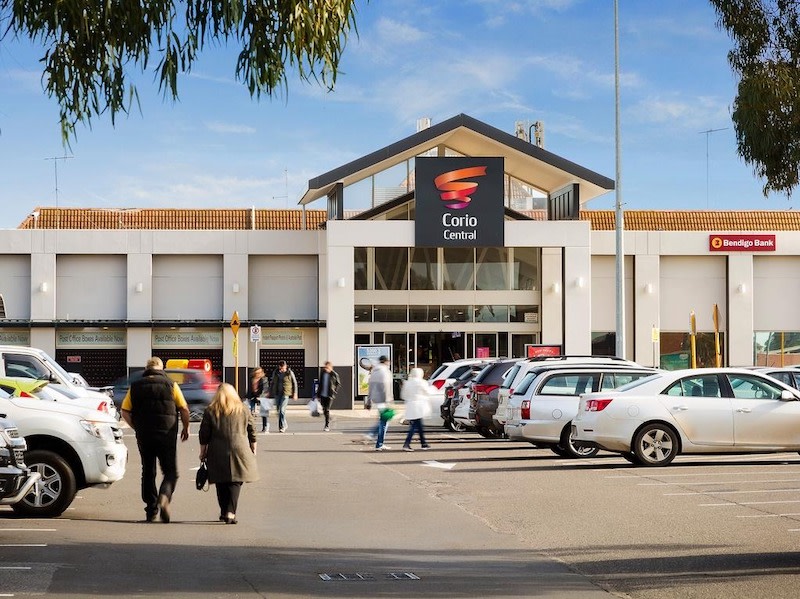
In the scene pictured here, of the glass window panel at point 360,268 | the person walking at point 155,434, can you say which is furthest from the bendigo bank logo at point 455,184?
the person walking at point 155,434

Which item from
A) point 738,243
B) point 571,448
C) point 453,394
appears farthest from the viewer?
point 738,243

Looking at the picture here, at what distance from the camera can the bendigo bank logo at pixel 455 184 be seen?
4312 cm

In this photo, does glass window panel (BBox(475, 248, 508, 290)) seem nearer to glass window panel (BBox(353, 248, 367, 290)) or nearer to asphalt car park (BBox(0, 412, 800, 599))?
glass window panel (BBox(353, 248, 367, 290))

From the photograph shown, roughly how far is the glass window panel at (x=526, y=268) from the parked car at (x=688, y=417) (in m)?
26.1

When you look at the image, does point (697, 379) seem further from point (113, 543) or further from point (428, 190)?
point (428, 190)

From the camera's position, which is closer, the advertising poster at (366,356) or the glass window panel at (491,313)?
the advertising poster at (366,356)

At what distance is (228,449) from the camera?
12984mm

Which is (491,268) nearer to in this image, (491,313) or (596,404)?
(491,313)

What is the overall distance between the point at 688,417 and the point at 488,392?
713 centimetres

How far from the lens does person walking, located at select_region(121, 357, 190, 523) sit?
1337 cm

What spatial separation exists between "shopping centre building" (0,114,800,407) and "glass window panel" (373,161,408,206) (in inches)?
2.0

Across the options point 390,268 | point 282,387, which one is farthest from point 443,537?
point 390,268

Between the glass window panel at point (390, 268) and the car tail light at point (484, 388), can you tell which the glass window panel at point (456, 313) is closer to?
the glass window panel at point (390, 268)

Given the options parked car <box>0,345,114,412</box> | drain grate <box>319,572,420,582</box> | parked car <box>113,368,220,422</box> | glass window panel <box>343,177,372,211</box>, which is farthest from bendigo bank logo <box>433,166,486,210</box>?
drain grate <box>319,572,420,582</box>
